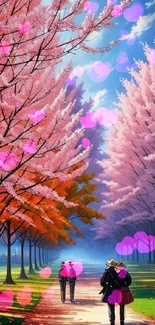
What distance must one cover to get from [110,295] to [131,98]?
63.4ft

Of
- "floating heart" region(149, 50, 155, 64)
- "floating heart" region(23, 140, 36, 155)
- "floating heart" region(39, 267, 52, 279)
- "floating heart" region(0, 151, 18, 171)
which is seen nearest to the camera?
"floating heart" region(23, 140, 36, 155)

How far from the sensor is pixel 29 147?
9.04m

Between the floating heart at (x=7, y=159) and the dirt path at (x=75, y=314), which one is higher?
the floating heart at (x=7, y=159)

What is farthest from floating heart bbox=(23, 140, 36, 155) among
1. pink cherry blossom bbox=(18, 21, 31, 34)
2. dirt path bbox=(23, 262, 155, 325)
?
dirt path bbox=(23, 262, 155, 325)

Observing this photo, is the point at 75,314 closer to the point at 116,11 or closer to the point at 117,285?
the point at 117,285

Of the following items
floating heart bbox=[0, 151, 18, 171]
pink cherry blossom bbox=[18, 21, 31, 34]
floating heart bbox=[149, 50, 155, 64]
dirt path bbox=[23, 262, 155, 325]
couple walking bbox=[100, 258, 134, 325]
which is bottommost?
dirt path bbox=[23, 262, 155, 325]

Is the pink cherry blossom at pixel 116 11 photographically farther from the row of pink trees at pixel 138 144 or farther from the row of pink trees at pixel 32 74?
the row of pink trees at pixel 138 144

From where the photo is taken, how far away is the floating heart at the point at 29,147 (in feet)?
28.9

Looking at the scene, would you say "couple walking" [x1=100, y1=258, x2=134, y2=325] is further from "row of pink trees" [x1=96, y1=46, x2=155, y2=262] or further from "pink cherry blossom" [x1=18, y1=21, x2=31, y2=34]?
"row of pink trees" [x1=96, y1=46, x2=155, y2=262]

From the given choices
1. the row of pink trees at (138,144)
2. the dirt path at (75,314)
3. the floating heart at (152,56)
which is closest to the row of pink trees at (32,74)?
the dirt path at (75,314)

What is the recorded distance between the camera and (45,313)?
591 inches

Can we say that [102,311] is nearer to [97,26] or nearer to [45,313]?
[45,313]

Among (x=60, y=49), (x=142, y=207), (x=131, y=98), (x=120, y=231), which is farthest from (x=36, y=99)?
(x=120, y=231)

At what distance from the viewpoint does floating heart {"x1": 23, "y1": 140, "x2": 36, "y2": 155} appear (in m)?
8.82
